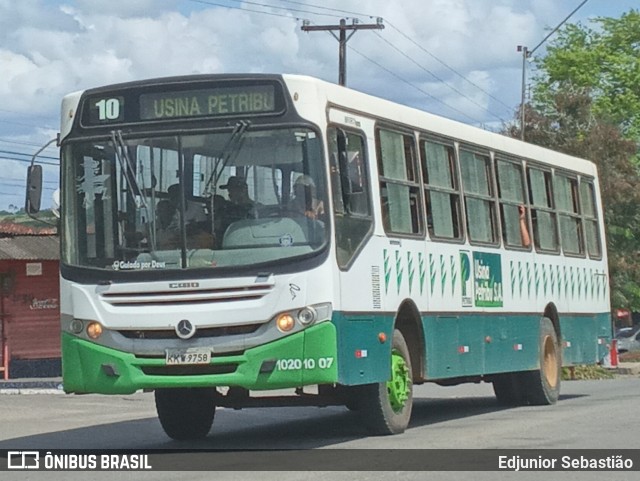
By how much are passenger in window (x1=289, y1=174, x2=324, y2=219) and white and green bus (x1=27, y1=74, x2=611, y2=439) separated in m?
0.01

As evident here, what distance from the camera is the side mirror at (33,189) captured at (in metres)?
13.5

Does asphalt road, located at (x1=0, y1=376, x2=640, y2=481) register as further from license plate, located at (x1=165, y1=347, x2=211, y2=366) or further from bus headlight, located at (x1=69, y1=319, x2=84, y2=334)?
bus headlight, located at (x1=69, y1=319, x2=84, y2=334)

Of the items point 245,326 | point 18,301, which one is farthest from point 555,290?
point 18,301

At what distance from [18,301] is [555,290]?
1420cm

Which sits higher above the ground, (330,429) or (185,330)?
(185,330)

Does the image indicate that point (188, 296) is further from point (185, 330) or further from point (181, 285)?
point (185, 330)

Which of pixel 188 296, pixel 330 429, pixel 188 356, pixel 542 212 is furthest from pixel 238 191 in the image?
pixel 542 212

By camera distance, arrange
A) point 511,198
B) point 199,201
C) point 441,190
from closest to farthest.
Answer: point 199,201
point 441,190
point 511,198

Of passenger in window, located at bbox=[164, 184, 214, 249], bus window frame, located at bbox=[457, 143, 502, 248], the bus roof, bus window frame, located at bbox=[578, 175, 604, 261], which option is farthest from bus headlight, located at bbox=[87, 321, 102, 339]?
bus window frame, located at bbox=[578, 175, 604, 261]

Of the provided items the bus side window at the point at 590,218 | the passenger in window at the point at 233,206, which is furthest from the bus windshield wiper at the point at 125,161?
the bus side window at the point at 590,218

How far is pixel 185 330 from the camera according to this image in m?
12.8

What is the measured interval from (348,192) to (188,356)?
209 cm

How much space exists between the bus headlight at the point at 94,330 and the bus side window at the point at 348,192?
2.20 meters

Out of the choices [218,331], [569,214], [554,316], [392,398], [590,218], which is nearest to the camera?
[218,331]
